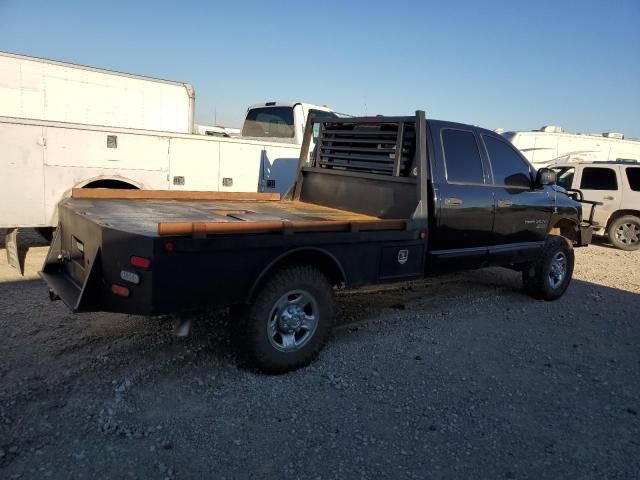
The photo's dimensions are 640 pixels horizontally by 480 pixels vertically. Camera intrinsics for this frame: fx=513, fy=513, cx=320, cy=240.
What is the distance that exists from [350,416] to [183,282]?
137cm

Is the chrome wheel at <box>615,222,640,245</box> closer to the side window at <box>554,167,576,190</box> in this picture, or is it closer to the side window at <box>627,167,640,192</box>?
the side window at <box>627,167,640,192</box>

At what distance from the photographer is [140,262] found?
3010 mm

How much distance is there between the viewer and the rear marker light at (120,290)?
10.2ft

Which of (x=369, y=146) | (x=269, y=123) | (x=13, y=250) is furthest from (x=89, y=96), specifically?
(x=369, y=146)

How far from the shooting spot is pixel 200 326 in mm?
4633

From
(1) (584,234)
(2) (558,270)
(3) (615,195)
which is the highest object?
(3) (615,195)

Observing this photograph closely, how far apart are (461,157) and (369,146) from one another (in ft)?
3.04

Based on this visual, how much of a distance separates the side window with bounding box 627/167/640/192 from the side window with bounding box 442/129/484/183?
7.74 metres

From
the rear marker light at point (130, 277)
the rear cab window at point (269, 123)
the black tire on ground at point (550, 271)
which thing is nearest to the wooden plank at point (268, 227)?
the rear marker light at point (130, 277)

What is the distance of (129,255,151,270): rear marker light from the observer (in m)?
2.98

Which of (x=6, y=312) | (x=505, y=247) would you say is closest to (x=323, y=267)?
(x=505, y=247)

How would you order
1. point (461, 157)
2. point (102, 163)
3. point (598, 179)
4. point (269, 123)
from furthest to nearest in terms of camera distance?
point (598, 179), point (269, 123), point (102, 163), point (461, 157)

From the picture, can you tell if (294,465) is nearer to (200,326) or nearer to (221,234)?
(221,234)

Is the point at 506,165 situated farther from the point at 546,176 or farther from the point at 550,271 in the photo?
the point at 550,271
